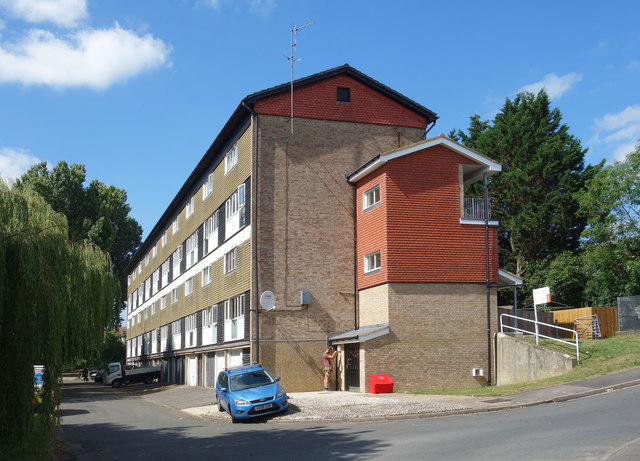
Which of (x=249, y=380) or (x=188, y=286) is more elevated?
(x=188, y=286)

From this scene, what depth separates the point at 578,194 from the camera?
39.9 metres

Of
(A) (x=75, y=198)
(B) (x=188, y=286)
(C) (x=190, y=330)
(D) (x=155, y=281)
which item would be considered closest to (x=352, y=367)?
(C) (x=190, y=330)

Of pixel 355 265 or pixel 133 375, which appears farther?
pixel 133 375

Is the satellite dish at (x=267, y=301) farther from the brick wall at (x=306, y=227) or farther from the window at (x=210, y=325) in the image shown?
the window at (x=210, y=325)

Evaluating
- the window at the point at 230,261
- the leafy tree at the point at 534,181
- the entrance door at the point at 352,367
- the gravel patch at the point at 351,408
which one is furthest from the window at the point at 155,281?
A: the gravel patch at the point at 351,408

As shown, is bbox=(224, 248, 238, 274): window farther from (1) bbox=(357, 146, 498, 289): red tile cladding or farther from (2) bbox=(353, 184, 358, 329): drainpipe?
(1) bbox=(357, 146, 498, 289): red tile cladding

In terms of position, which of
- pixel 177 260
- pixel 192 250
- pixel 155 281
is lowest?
pixel 155 281

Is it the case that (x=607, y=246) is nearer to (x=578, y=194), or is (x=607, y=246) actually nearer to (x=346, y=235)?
(x=578, y=194)

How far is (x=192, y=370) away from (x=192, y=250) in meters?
7.05

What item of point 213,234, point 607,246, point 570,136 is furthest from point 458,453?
point 570,136

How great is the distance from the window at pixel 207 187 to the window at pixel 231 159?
3688mm

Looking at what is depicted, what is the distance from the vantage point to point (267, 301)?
83.3 ft

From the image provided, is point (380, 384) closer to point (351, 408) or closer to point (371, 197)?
point (351, 408)

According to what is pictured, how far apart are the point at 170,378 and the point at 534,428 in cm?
3654
